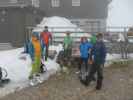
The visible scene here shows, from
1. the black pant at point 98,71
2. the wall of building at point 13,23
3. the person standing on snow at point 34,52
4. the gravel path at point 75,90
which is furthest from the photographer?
the wall of building at point 13,23

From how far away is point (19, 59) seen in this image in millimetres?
25188

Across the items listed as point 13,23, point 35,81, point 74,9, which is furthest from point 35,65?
point 74,9

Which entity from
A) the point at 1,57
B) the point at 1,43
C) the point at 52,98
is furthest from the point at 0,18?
the point at 52,98

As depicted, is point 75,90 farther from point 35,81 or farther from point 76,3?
point 76,3

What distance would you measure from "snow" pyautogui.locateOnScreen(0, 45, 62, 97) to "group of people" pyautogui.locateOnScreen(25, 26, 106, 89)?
0.64 metres

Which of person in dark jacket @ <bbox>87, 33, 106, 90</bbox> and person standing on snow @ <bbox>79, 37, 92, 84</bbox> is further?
person standing on snow @ <bbox>79, 37, 92, 84</bbox>

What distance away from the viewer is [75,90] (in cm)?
1970

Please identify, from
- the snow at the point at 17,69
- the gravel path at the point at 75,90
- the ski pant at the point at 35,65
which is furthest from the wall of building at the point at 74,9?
the ski pant at the point at 35,65

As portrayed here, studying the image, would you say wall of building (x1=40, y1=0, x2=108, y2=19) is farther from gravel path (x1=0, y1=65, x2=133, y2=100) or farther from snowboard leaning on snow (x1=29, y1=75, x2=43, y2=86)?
snowboard leaning on snow (x1=29, y1=75, x2=43, y2=86)

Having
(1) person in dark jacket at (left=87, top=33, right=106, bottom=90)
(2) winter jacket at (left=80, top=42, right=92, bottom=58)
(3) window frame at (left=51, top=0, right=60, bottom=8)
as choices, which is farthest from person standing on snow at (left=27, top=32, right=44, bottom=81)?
(3) window frame at (left=51, top=0, right=60, bottom=8)

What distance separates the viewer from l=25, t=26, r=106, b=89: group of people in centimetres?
1905

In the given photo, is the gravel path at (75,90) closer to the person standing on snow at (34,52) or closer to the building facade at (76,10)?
the person standing on snow at (34,52)

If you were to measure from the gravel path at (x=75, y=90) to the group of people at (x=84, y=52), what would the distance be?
0.55 m

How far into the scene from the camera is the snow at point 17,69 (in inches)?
832
